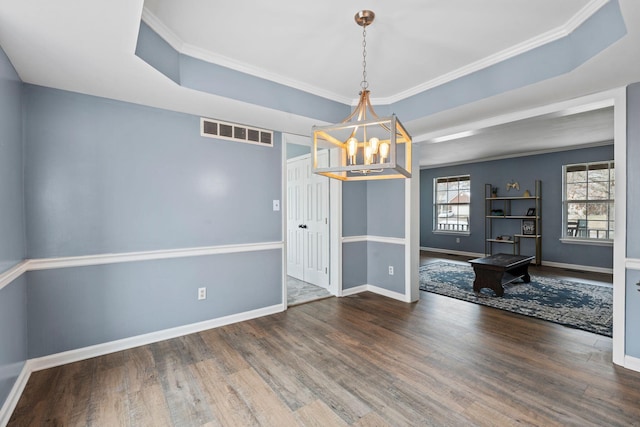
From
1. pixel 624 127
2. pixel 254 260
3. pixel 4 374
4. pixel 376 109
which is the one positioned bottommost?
pixel 4 374

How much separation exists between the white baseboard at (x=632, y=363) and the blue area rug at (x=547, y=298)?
72cm

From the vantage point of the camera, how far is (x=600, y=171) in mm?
5777

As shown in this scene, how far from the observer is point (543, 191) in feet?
21.1

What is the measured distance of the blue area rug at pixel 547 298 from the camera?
3.36 m

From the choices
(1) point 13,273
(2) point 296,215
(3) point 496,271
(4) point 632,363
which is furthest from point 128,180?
(3) point 496,271

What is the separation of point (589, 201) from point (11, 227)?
835 cm

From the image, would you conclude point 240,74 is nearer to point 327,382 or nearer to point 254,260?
point 254,260

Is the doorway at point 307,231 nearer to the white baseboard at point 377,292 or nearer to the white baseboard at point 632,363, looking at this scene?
the white baseboard at point 377,292

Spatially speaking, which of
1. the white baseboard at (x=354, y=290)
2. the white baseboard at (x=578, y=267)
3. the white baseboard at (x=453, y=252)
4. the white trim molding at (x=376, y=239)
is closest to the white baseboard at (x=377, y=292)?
the white baseboard at (x=354, y=290)

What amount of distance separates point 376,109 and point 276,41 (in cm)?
159

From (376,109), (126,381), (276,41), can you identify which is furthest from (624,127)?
(126,381)

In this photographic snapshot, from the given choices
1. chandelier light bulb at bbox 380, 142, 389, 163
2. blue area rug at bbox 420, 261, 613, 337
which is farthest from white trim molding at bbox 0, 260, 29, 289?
blue area rug at bbox 420, 261, 613, 337

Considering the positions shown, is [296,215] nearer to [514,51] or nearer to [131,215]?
[131,215]

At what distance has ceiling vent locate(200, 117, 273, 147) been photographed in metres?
3.13
